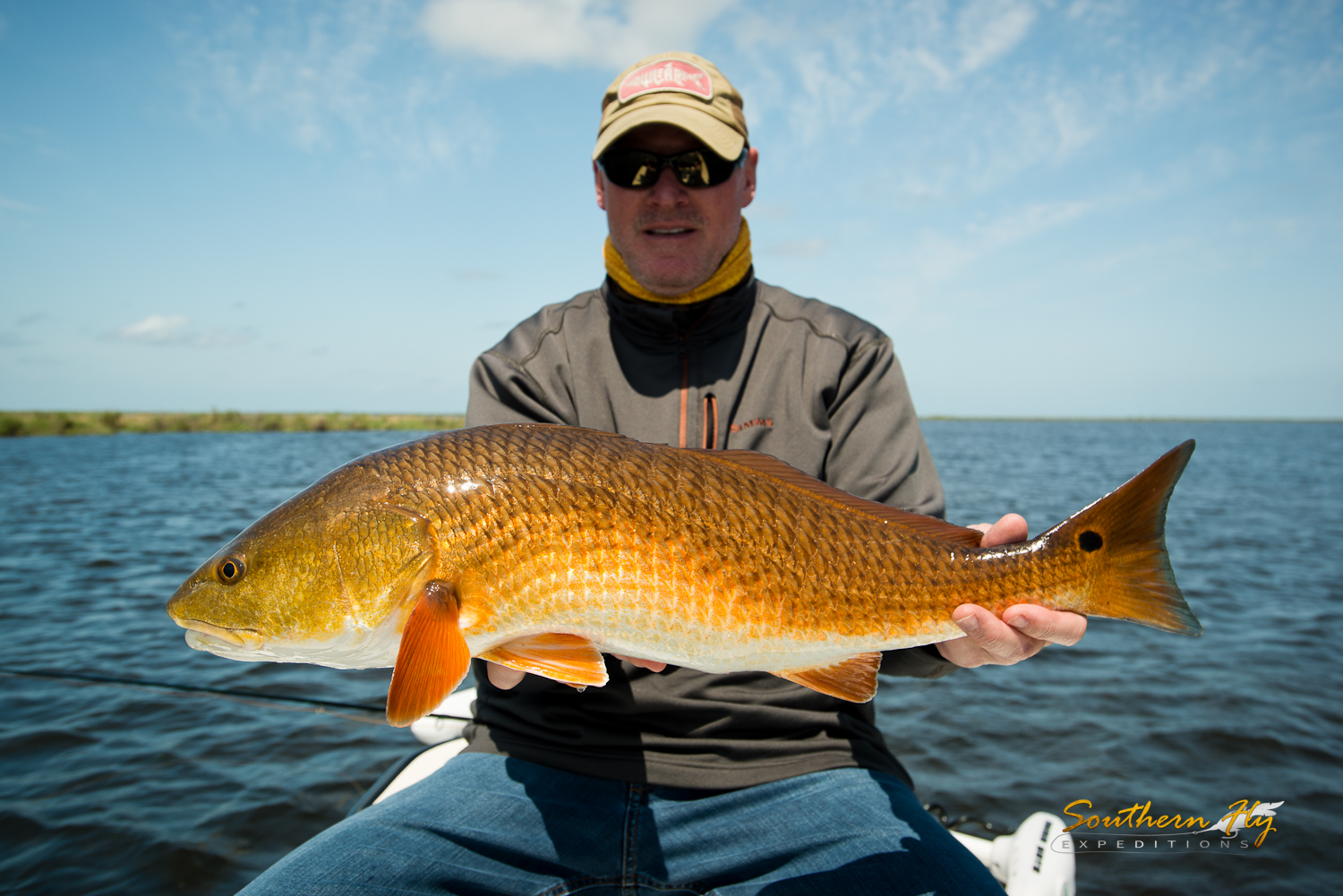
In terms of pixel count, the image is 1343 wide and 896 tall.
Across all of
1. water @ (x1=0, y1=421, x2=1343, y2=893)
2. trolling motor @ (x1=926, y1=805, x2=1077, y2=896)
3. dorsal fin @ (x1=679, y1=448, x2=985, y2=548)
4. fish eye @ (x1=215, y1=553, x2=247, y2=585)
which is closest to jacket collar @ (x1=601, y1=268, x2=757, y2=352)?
dorsal fin @ (x1=679, y1=448, x2=985, y2=548)

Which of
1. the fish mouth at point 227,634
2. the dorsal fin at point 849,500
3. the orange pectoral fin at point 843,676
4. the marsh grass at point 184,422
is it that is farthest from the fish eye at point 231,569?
the marsh grass at point 184,422

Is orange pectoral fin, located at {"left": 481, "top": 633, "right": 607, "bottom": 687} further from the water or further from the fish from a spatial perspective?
the water

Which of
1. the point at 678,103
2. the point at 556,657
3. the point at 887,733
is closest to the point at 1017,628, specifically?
the point at 556,657

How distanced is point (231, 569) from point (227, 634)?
192mm

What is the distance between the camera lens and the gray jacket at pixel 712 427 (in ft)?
8.92

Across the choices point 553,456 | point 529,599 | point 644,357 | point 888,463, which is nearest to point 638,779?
point 529,599

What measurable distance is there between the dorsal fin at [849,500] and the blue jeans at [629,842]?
1031 mm

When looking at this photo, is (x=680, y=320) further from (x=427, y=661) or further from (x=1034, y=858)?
(x=1034, y=858)

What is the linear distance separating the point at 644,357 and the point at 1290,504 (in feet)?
90.5

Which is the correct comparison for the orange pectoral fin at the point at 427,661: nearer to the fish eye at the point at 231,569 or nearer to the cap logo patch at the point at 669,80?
the fish eye at the point at 231,569

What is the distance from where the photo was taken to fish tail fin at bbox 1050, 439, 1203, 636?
80.4 inches

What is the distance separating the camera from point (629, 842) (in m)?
2.52

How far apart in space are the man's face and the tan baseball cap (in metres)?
0.09

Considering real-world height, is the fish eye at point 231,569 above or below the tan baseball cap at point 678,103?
below
